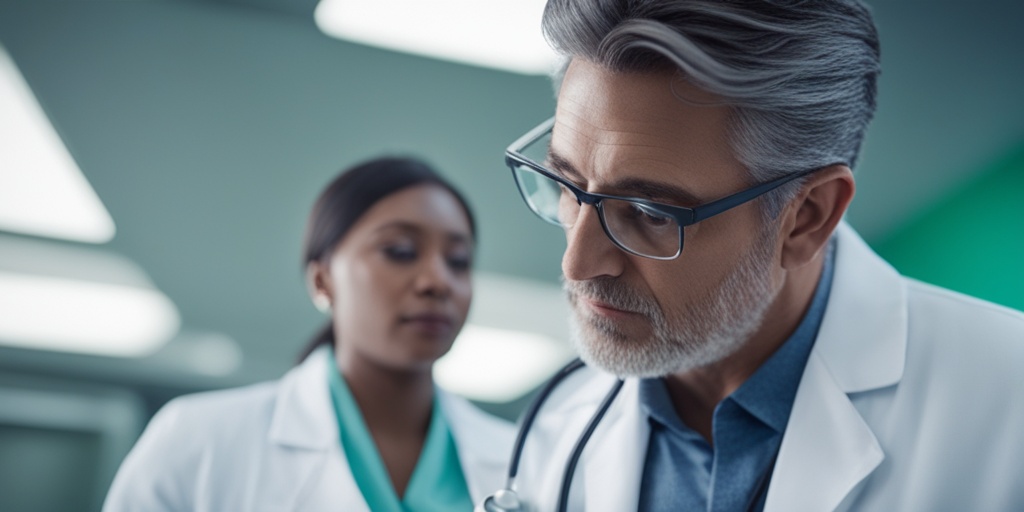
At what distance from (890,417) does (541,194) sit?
56 centimetres

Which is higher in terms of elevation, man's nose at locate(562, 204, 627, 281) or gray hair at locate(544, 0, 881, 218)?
gray hair at locate(544, 0, 881, 218)

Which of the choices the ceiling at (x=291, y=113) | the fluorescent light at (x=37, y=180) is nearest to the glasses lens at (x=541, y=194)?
the ceiling at (x=291, y=113)

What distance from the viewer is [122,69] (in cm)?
245

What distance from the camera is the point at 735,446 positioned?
1036 millimetres

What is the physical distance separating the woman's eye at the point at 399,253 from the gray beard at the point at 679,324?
2.46 ft

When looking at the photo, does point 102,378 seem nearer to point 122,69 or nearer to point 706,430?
point 122,69

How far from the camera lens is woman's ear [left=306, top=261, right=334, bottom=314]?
6.02 ft

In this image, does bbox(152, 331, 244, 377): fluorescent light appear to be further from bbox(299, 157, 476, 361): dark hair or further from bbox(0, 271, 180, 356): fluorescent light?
bbox(299, 157, 476, 361): dark hair

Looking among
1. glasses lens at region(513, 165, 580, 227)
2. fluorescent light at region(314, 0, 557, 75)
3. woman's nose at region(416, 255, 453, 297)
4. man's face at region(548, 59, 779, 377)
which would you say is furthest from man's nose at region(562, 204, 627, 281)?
fluorescent light at region(314, 0, 557, 75)

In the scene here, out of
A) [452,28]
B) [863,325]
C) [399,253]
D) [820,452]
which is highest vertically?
[452,28]

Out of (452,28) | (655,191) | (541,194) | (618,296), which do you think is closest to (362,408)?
(541,194)

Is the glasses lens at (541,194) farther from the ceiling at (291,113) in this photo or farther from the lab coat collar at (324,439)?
the ceiling at (291,113)

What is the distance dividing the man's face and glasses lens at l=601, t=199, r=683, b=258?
2cm

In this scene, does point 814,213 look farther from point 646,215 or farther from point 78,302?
point 78,302
